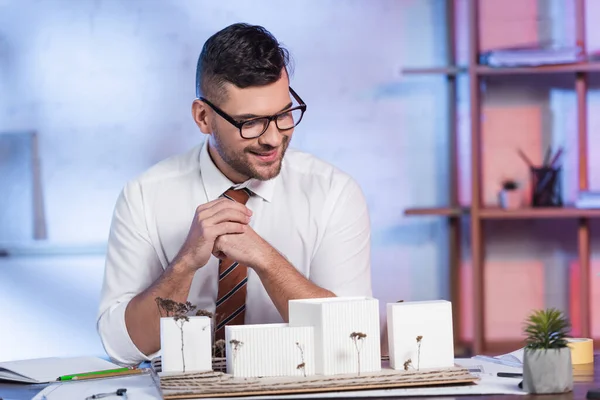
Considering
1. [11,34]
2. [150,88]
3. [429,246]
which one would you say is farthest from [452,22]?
[11,34]

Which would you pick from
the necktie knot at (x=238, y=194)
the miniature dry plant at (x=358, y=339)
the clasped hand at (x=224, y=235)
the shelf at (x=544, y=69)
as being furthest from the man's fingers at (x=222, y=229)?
the shelf at (x=544, y=69)

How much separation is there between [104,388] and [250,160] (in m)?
0.76

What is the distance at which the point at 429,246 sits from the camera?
3838 mm

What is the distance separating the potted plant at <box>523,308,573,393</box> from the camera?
153cm

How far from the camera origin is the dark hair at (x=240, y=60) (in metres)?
2.23

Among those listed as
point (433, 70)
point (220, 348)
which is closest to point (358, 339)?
point (220, 348)

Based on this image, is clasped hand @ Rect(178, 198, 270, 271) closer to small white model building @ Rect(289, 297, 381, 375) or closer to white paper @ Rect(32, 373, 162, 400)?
white paper @ Rect(32, 373, 162, 400)

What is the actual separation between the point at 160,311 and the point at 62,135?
2.04m

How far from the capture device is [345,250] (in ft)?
7.87

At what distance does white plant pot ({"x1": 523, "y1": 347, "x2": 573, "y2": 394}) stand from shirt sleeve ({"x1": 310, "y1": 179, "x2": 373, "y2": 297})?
89 centimetres

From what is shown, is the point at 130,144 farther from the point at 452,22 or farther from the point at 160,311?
the point at 160,311

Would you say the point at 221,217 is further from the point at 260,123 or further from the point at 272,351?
the point at 272,351

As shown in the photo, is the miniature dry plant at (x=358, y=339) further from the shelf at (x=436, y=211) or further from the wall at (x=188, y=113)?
the wall at (x=188, y=113)

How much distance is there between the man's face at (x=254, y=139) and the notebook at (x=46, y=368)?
1.99ft
